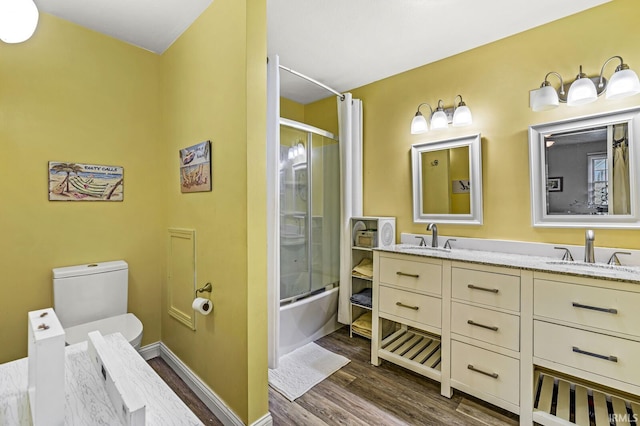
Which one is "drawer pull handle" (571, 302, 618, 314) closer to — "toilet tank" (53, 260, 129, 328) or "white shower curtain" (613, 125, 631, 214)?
"white shower curtain" (613, 125, 631, 214)

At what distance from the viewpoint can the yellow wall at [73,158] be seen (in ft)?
5.78

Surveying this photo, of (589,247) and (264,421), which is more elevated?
(589,247)

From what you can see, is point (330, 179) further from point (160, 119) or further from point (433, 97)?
point (160, 119)

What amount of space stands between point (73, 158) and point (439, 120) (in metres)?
2.72

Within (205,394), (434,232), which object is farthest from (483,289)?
(205,394)

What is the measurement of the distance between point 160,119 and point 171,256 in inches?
44.4

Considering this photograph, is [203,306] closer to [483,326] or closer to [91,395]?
[91,395]

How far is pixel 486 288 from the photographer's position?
1.70m

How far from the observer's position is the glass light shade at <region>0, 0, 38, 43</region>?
85 centimetres

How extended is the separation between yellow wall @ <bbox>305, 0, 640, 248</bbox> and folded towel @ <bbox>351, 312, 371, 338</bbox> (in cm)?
92

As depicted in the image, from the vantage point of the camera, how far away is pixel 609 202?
1.73 m

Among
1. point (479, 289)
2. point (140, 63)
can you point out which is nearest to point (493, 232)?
point (479, 289)

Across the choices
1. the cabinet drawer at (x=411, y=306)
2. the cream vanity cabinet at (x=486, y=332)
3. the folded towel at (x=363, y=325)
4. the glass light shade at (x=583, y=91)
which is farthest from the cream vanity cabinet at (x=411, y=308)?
the glass light shade at (x=583, y=91)

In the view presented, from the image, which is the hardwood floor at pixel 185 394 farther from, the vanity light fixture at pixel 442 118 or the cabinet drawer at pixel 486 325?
the vanity light fixture at pixel 442 118
